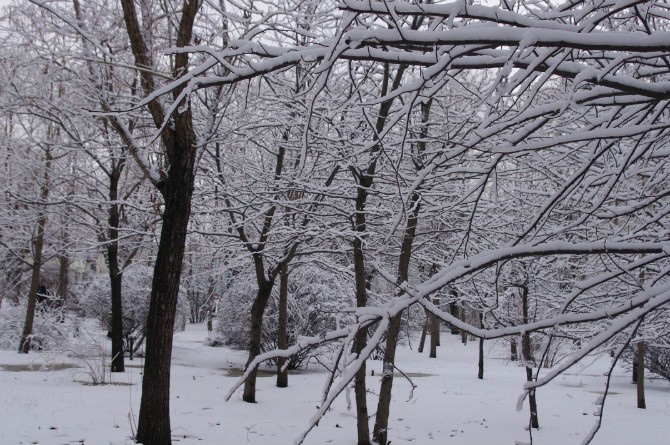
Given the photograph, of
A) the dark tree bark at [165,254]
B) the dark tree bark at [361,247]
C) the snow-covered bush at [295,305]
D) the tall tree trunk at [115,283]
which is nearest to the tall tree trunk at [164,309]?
the dark tree bark at [165,254]

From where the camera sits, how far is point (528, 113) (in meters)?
2.12

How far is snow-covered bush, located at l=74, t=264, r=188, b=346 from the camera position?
57.6 feet

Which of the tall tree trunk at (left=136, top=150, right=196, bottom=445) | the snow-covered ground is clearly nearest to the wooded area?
the tall tree trunk at (left=136, top=150, right=196, bottom=445)

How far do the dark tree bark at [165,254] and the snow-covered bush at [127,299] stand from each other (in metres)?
11.5

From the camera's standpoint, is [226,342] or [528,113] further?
[226,342]

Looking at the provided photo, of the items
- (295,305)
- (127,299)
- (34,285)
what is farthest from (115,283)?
(295,305)

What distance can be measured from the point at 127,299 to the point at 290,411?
374 inches

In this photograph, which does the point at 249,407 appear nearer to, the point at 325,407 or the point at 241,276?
the point at 241,276

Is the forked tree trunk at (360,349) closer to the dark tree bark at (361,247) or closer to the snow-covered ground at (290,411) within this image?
the dark tree bark at (361,247)

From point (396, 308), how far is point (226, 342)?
17328 mm

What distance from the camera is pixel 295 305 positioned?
1591 centimetres

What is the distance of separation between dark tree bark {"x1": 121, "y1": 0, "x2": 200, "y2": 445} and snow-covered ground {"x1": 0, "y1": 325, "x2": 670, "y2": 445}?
0.62 m

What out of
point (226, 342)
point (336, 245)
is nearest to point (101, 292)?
point (226, 342)

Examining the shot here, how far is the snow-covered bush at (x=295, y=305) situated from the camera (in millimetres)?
16328
